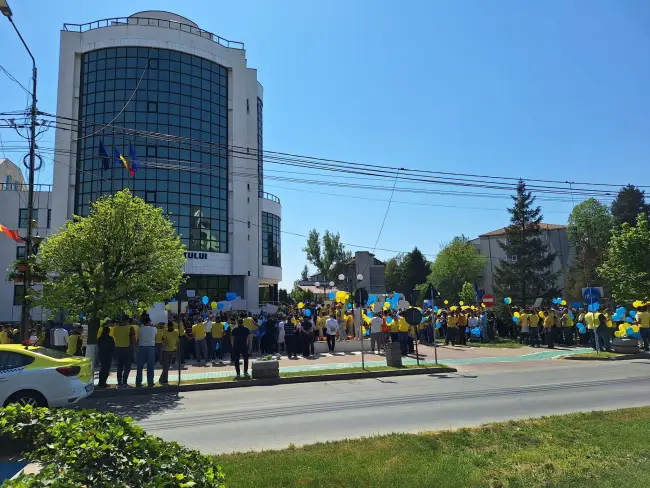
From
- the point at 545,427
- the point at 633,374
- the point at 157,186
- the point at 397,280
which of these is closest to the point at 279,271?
the point at 157,186

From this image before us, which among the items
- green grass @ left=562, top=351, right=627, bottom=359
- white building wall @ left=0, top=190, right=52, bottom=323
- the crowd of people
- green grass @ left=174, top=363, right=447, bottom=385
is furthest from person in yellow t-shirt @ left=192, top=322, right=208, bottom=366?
white building wall @ left=0, top=190, right=52, bottom=323

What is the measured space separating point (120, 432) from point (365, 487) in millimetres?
2670

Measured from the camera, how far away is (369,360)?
684 inches

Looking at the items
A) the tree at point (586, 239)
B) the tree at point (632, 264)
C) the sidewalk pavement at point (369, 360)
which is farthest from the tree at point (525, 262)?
the sidewalk pavement at point (369, 360)

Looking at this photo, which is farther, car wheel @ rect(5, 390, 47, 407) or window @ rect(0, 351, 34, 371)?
window @ rect(0, 351, 34, 371)

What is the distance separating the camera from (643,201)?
190ft

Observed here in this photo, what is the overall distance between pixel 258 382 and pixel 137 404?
11.0ft

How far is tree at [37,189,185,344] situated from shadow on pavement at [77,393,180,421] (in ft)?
9.25

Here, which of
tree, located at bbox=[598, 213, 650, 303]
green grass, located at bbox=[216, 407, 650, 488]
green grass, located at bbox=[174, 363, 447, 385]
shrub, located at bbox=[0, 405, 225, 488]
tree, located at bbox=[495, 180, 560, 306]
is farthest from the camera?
tree, located at bbox=[495, 180, 560, 306]

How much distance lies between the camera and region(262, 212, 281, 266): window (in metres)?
51.1

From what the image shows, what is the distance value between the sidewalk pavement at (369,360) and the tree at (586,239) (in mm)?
34587

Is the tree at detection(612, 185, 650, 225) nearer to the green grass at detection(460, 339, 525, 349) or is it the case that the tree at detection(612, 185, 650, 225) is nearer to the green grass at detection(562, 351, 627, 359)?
the green grass at detection(460, 339, 525, 349)

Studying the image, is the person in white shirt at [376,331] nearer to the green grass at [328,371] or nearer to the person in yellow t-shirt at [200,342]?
the green grass at [328,371]

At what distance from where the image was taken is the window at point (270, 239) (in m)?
51.1
